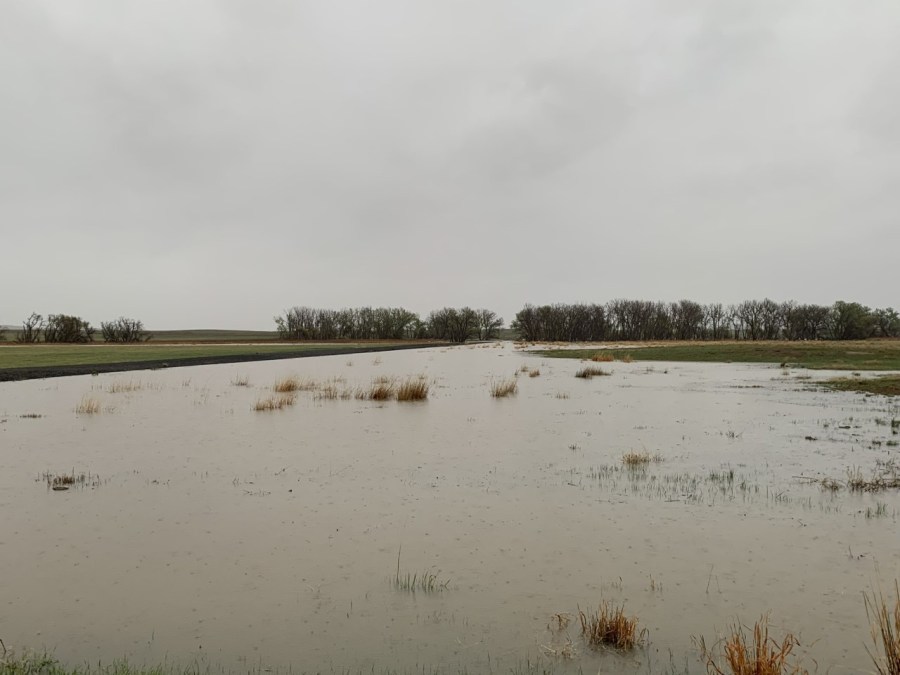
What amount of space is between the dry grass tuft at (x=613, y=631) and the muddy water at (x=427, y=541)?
10 cm

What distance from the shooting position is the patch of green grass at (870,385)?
2255cm

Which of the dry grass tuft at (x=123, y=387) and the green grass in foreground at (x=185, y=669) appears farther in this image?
the dry grass tuft at (x=123, y=387)

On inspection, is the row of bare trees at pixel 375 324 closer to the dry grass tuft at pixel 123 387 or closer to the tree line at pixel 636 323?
the tree line at pixel 636 323

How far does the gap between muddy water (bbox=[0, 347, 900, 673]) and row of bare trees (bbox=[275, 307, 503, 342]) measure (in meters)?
136

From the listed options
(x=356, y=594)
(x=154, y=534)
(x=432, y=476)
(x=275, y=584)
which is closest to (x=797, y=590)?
(x=356, y=594)

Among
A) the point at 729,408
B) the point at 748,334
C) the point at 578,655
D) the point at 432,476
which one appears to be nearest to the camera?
the point at 578,655

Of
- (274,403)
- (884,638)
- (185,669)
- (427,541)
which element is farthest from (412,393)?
(884,638)

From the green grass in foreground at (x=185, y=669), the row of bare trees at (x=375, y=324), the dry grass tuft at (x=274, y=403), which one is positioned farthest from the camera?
the row of bare trees at (x=375, y=324)

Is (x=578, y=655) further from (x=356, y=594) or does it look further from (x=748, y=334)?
(x=748, y=334)

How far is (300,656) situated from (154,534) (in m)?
3.73

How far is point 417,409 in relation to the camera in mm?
19672

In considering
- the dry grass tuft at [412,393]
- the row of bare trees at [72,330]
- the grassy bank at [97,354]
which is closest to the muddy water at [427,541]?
the dry grass tuft at [412,393]

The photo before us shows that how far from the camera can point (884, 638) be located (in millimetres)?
3908

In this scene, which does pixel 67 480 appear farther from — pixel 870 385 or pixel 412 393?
pixel 870 385
